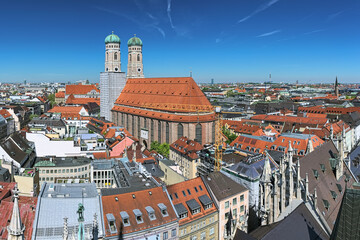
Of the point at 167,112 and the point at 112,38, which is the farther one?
the point at 112,38

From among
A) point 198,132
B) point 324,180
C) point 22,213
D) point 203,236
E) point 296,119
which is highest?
point 296,119

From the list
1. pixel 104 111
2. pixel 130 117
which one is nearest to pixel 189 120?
pixel 130 117

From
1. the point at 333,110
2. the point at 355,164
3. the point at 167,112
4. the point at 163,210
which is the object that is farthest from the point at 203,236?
the point at 333,110

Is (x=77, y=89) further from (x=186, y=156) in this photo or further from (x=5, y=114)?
(x=186, y=156)

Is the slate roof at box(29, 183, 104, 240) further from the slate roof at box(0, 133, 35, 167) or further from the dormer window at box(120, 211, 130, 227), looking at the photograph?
the slate roof at box(0, 133, 35, 167)

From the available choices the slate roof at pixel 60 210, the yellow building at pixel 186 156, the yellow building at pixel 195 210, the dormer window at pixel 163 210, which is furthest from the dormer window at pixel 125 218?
the yellow building at pixel 186 156

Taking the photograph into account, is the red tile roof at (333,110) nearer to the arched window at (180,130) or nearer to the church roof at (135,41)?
the arched window at (180,130)
